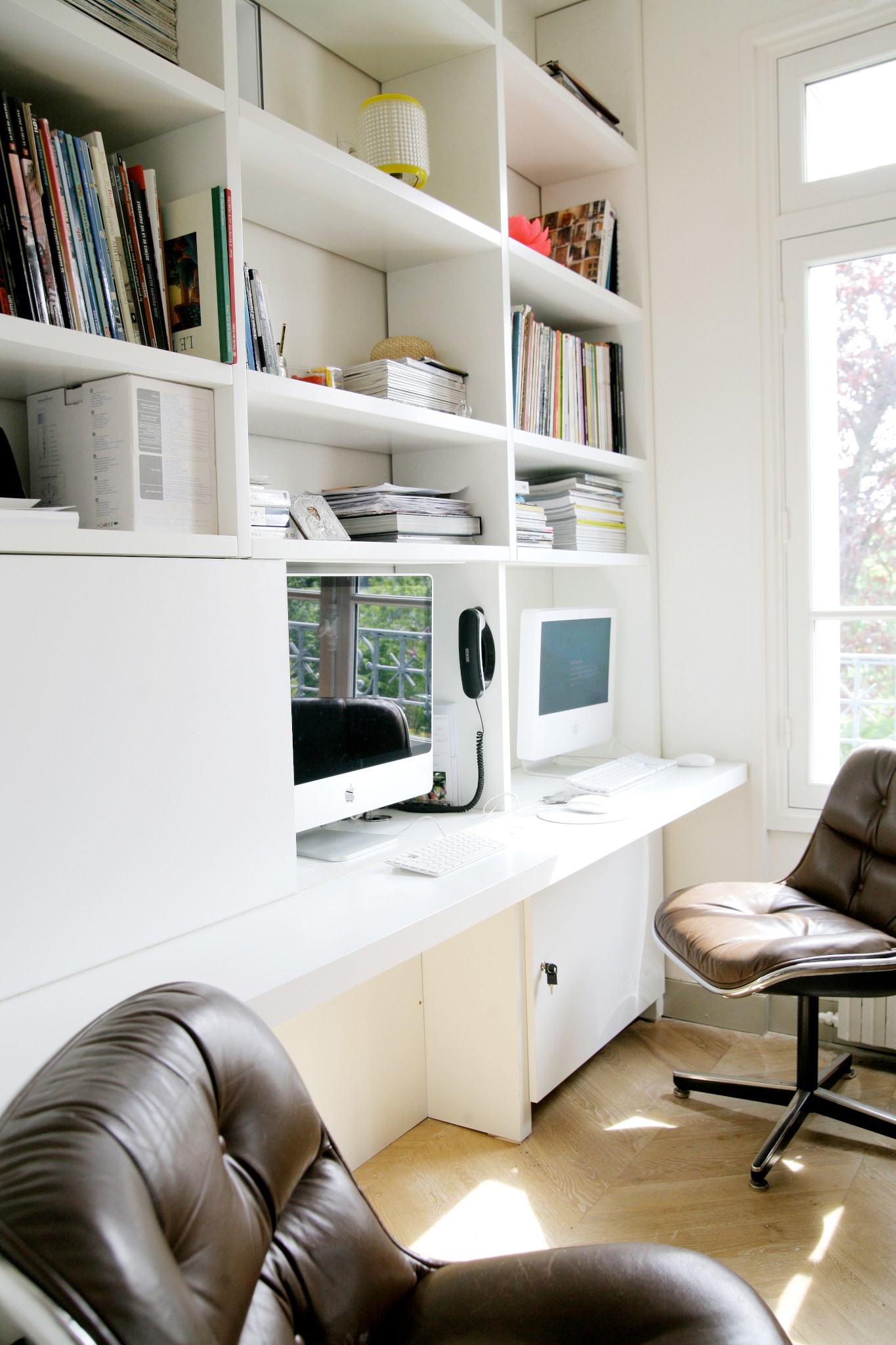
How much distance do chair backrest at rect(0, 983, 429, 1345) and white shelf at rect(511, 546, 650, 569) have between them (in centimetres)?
149

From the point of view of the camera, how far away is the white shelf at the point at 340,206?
5.44 feet

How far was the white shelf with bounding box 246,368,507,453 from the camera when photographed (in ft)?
5.51

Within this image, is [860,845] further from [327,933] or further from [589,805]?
[327,933]

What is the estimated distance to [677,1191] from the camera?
211cm

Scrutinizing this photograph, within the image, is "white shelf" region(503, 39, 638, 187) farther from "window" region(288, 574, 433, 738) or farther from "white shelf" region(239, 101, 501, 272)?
"window" region(288, 574, 433, 738)

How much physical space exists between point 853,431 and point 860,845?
3.71 ft

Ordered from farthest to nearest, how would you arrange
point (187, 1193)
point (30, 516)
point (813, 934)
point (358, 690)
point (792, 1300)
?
point (813, 934) < point (358, 690) < point (792, 1300) < point (30, 516) < point (187, 1193)

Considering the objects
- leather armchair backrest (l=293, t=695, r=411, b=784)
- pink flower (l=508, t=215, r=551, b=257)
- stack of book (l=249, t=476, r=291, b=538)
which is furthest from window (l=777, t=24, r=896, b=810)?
stack of book (l=249, t=476, r=291, b=538)

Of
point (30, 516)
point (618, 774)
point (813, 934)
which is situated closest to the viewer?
point (30, 516)

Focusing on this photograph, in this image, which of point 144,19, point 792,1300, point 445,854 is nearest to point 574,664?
point 445,854

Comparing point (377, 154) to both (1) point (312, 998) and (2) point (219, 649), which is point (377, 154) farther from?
(1) point (312, 998)

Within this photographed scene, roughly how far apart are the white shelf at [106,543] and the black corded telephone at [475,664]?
861mm

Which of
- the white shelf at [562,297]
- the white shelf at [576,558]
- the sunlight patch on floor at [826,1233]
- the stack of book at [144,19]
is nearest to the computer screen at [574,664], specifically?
the white shelf at [576,558]

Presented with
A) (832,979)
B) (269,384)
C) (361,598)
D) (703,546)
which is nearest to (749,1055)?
(832,979)
